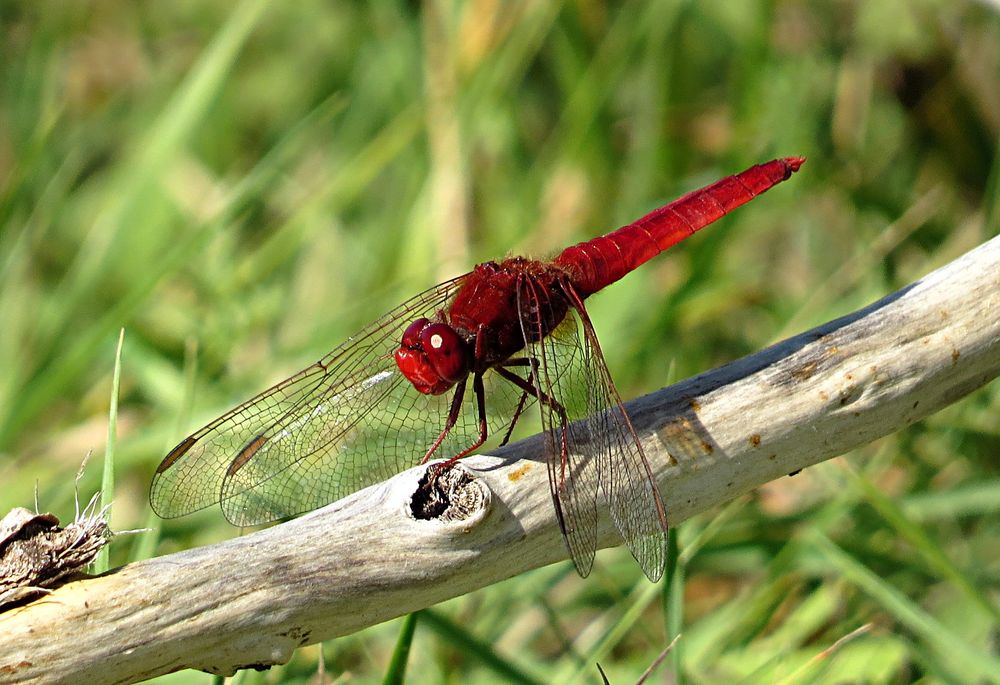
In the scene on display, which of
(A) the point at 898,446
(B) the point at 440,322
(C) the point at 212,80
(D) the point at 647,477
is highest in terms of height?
(C) the point at 212,80

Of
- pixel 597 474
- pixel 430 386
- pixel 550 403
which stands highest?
pixel 430 386

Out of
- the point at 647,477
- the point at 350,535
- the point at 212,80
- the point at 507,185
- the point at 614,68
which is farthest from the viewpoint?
the point at 507,185

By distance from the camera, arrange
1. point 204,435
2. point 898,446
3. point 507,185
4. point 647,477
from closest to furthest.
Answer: point 647,477 < point 204,435 < point 898,446 < point 507,185

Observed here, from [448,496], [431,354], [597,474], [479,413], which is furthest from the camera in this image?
[479,413]

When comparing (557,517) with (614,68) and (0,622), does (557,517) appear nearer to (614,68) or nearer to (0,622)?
(0,622)

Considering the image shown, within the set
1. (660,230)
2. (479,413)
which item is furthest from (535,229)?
(479,413)

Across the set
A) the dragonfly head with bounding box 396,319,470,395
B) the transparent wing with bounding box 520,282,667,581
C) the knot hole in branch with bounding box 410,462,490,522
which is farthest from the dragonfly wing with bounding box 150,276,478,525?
the knot hole in branch with bounding box 410,462,490,522

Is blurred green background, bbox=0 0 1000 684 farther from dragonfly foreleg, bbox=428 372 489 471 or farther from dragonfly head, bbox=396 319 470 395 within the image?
A: dragonfly head, bbox=396 319 470 395

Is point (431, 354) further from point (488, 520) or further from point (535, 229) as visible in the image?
point (535, 229)

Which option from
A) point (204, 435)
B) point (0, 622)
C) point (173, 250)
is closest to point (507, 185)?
point (173, 250)
